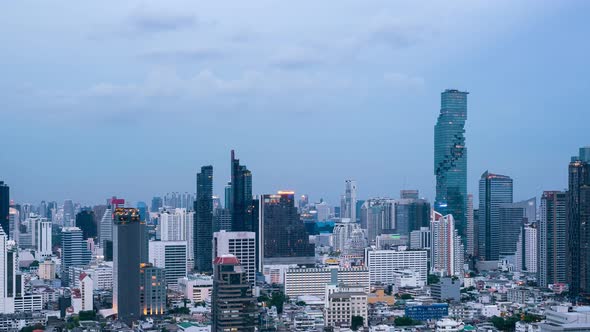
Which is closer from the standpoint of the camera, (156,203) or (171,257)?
(171,257)

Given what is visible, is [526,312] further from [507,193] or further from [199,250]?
[507,193]

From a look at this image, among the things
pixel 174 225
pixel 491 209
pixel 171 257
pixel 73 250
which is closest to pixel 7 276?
pixel 171 257

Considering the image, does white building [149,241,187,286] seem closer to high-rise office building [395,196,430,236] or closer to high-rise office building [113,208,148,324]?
high-rise office building [113,208,148,324]

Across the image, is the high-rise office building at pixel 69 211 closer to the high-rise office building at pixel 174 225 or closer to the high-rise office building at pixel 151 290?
the high-rise office building at pixel 174 225

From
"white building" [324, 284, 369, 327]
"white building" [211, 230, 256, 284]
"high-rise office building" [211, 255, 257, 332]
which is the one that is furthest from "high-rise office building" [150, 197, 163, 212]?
"high-rise office building" [211, 255, 257, 332]

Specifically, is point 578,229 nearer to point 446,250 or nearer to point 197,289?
point 446,250

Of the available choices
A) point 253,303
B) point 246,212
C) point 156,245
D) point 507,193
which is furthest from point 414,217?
point 253,303
